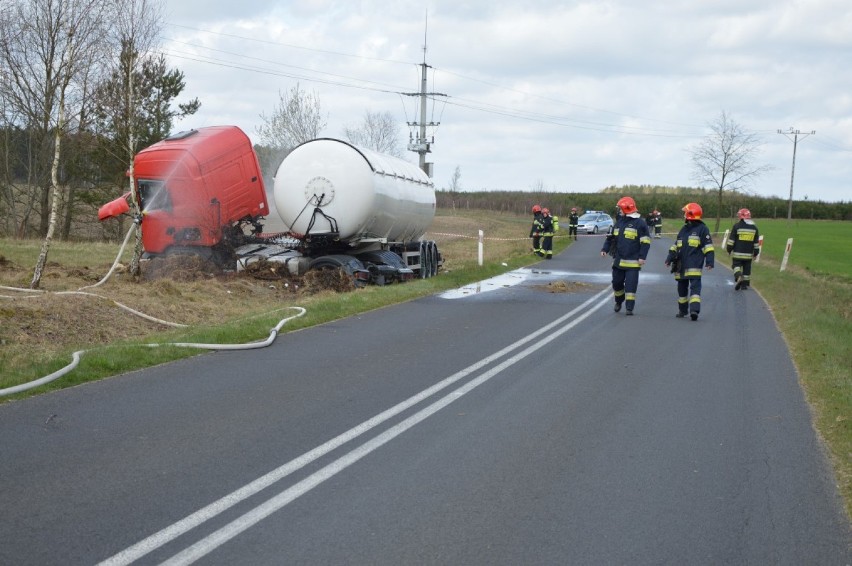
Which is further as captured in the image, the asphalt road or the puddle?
the puddle

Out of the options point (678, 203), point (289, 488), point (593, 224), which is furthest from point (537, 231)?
point (678, 203)

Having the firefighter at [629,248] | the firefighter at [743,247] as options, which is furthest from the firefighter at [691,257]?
the firefighter at [743,247]

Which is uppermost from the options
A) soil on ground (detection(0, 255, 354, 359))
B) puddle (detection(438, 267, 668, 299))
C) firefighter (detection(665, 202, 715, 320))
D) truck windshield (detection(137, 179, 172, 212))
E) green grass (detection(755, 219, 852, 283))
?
truck windshield (detection(137, 179, 172, 212))

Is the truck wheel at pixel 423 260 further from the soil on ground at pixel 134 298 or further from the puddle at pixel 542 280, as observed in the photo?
the soil on ground at pixel 134 298

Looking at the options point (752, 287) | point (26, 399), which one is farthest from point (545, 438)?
point (752, 287)

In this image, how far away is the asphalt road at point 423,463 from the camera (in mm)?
4672

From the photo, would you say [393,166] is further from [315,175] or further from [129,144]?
[129,144]

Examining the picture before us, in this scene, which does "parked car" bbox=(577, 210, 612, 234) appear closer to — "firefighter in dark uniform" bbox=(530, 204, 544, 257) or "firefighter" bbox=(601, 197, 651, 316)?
"firefighter in dark uniform" bbox=(530, 204, 544, 257)

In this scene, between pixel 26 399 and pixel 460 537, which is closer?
pixel 460 537

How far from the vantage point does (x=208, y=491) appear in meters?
5.38

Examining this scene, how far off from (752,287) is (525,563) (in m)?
19.9

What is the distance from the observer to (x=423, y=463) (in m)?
6.12

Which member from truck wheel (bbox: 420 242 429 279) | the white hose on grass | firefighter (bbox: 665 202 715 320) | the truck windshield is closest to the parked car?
truck wheel (bbox: 420 242 429 279)

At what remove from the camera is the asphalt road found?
4672 mm
